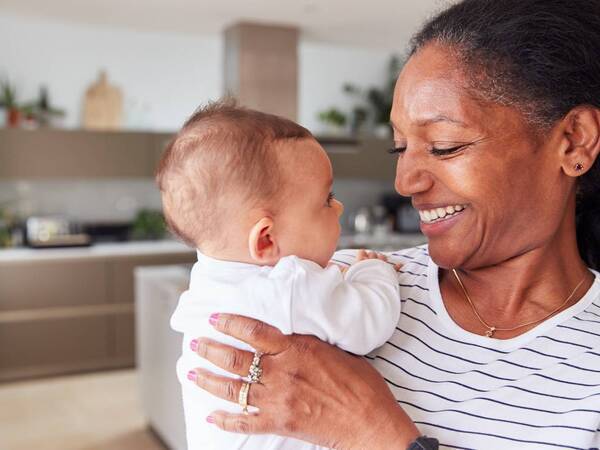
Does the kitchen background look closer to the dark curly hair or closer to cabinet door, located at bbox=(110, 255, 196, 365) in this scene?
cabinet door, located at bbox=(110, 255, 196, 365)

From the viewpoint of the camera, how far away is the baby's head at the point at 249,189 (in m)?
1.13

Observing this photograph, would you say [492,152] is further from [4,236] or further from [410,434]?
[4,236]

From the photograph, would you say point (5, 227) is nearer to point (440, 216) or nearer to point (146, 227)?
point (146, 227)

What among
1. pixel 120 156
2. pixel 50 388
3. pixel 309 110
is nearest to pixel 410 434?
pixel 50 388

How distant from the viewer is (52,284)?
201 inches

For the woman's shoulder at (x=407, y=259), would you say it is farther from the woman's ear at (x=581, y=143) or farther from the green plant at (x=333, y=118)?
the green plant at (x=333, y=118)

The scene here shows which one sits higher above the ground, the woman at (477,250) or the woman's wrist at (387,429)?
the woman at (477,250)

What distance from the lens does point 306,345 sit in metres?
1.08

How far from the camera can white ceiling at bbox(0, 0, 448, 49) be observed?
16.3 ft

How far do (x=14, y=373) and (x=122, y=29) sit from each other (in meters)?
2.92

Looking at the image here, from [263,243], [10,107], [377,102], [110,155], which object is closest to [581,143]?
[263,243]

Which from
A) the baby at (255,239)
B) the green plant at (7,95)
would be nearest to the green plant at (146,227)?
the green plant at (7,95)

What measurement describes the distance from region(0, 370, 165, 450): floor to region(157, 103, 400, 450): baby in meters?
3.03

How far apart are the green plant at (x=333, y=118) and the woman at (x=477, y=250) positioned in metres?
5.52
